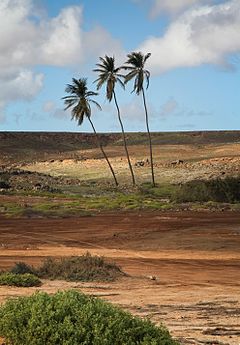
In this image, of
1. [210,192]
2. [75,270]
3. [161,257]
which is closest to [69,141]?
[210,192]

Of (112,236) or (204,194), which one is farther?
(204,194)

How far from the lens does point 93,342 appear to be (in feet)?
22.6

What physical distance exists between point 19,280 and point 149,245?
35.9 feet

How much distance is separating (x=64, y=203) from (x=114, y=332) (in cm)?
3311

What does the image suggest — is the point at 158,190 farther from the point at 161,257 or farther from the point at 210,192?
the point at 161,257

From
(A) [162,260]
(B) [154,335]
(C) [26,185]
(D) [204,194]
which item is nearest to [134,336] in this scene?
(B) [154,335]

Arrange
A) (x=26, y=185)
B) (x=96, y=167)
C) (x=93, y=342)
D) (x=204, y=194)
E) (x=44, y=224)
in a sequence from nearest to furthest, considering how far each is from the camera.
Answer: (x=93, y=342), (x=44, y=224), (x=204, y=194), (x=26, y=185), (x=96, y=167)

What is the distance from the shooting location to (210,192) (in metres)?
42.5

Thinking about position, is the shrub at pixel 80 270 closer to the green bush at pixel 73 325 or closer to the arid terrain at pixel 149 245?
the arid terrain at pixel 149 245

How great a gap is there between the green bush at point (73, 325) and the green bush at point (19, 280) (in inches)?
256

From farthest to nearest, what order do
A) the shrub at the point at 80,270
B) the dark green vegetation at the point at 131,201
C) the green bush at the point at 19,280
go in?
the dark green vegetation at the point at 131,201 → the shrub at the point at 80,270 → the green bush at the point at 19,280

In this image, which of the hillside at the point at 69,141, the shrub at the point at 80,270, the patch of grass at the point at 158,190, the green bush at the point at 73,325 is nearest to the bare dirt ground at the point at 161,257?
the shrub at the point at 80,270

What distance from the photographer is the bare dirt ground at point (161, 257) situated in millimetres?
11031

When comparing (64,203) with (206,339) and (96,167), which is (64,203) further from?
(96,167)
